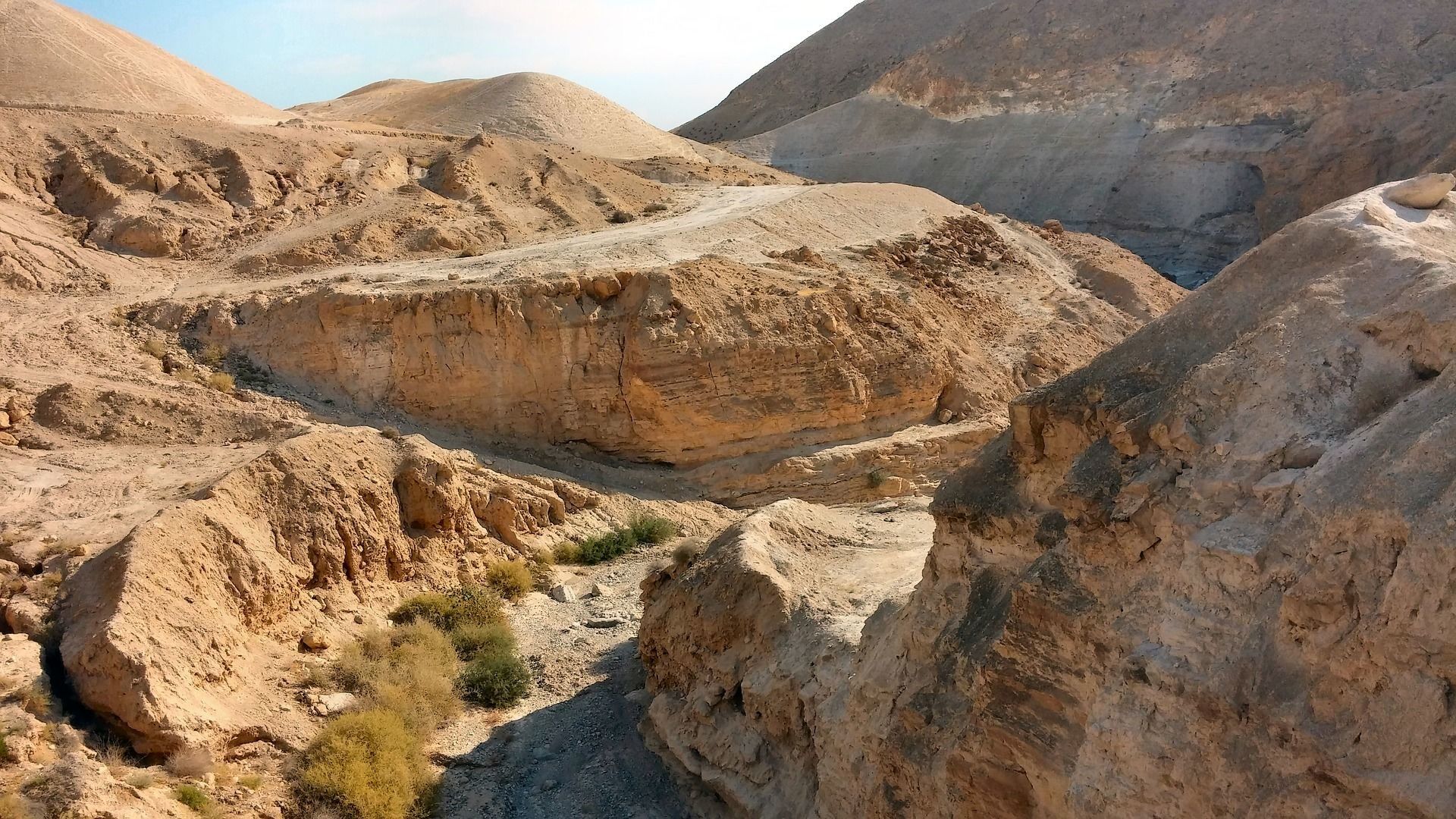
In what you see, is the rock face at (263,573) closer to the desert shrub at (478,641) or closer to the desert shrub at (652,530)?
the desert shrub at (478,641)

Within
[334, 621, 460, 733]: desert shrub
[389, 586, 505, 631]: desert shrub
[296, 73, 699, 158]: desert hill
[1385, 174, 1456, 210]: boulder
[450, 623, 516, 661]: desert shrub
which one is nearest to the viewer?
[1385, 174, 1456, 210]: boulder

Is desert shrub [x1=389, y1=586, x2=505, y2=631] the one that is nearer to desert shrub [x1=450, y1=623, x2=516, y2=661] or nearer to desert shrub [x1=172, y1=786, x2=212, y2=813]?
desert shrub [x1=450, y1=623, x2=516, y2=661]

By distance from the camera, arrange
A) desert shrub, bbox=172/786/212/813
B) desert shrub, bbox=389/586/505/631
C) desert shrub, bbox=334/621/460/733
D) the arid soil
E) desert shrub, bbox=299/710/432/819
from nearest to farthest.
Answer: desert shrub, bbox=172/786/212/813 → desert shrub, bbox=299/710/432/819 → the arid soil → desert shrub, bbox=334/621/460/733 → desert shrub, bbox=389/586/505/631

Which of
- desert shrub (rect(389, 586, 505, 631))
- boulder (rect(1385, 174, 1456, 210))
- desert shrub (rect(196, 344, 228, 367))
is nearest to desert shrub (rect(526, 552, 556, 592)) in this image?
desert shrub (rect(389, 586, 505, 631))

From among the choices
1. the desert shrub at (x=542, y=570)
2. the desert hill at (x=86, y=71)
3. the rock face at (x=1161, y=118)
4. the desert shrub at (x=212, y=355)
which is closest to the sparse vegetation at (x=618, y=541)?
the desert shrub at (x=542, y=570)

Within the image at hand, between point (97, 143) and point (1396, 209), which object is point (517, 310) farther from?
point (1396, 209)

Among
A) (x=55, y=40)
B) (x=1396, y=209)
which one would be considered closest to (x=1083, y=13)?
(x=55, y=40)

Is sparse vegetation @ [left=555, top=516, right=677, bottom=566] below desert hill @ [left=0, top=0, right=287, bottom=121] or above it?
below
